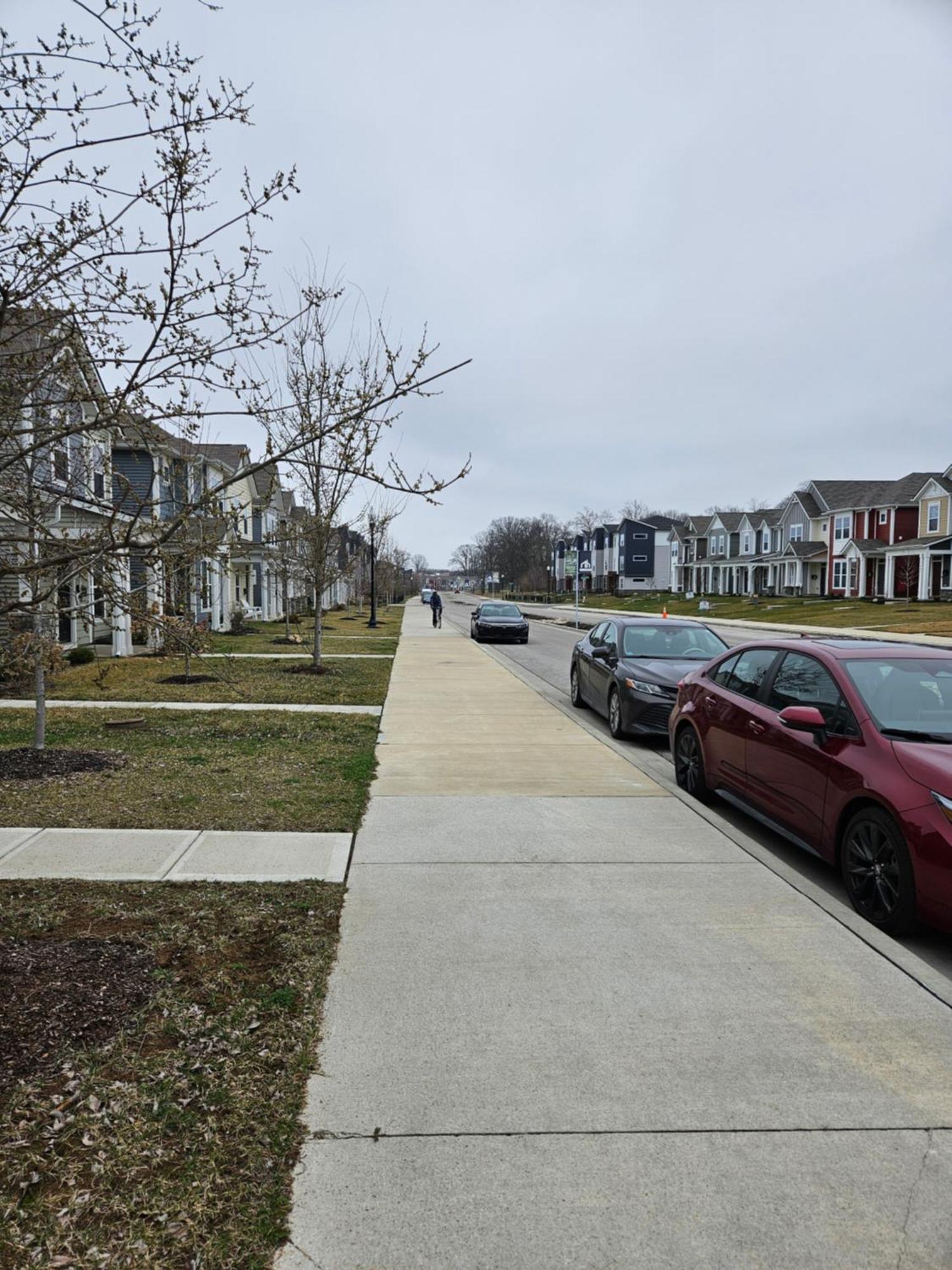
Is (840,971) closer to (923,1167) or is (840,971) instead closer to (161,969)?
(923,1167)

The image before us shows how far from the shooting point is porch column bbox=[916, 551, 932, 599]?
49625mm

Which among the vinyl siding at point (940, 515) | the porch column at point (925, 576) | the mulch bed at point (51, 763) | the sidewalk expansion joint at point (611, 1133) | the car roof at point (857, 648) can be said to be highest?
the vinyl siding at point (940, 515)

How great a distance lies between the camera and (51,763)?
8.36 metres

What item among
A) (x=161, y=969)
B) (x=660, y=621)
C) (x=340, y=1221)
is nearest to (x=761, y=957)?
(x=340, y=1221)

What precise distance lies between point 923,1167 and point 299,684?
1347 cm

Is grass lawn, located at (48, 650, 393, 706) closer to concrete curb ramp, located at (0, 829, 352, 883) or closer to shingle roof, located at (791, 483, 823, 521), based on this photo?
concrete curb ramp, located at (0, 829, 352, 883)

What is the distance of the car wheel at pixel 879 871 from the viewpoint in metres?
4.60

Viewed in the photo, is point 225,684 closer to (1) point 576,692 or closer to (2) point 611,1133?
(1) point 576,692

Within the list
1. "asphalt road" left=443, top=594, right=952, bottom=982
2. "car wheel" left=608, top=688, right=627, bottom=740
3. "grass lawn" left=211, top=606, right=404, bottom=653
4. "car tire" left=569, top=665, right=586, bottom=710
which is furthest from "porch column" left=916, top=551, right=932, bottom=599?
"car wheel" left=608, top=688, right=627, bottom=740

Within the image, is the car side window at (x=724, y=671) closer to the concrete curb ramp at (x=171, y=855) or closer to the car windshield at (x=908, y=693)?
the car windshield at (x=908, y=693)

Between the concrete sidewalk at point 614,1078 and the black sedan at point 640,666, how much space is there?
4.53 metres

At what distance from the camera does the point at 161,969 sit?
4023 millimetres

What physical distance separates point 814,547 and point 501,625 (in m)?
41.9

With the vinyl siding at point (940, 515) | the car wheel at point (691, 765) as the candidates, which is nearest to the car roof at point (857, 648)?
the car wheel at point (691, 765)
